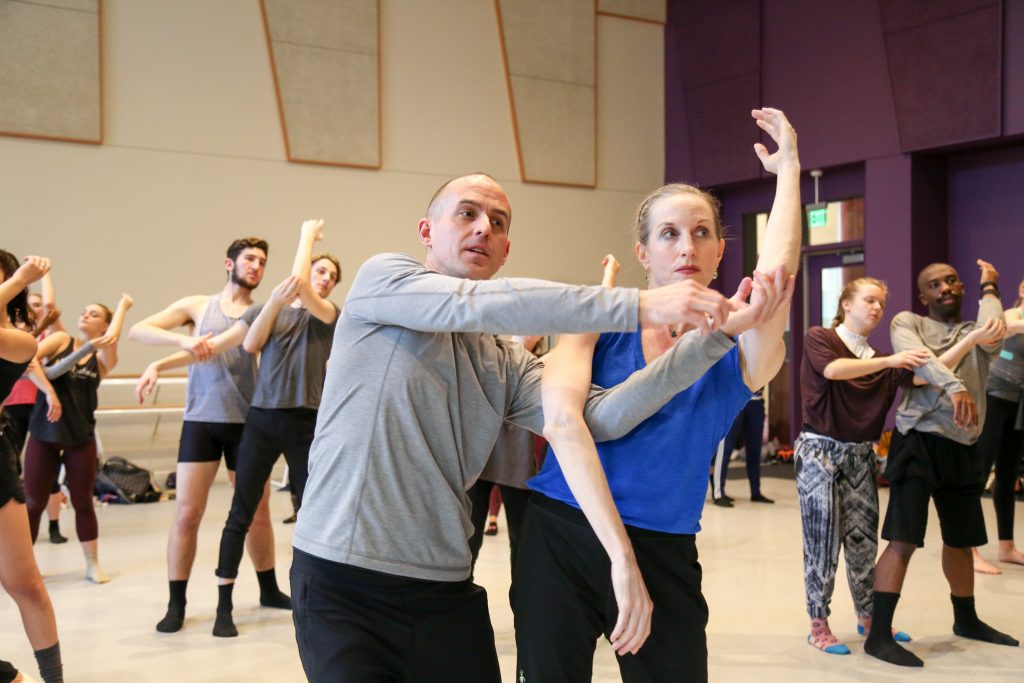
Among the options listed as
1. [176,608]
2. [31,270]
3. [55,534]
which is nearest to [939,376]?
[31,270]

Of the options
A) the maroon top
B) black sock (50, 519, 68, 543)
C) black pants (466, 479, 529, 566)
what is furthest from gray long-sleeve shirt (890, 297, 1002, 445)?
black sock (50, 519, 68, 543)

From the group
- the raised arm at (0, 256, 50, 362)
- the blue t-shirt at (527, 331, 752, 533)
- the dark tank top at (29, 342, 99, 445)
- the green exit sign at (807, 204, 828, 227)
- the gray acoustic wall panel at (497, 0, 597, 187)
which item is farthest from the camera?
the gray acoustic wall panel at (497, 0, 597, 187)

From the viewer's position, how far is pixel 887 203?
9.27 m

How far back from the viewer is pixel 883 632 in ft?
12.7

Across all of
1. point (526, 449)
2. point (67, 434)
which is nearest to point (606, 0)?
point (67, 434)

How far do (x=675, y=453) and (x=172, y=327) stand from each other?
3250 millimetres

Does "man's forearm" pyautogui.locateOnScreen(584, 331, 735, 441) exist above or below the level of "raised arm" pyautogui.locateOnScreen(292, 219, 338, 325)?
below

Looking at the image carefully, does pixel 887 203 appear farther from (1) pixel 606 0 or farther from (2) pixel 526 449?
(2) pixel 526 449

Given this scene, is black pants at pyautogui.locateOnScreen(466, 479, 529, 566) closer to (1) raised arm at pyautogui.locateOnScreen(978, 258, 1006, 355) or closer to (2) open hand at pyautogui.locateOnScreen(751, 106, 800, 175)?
(2) open hand at pyautogui.locateOnScreen(751, 106, 800, 175)

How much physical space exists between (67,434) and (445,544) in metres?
4.09

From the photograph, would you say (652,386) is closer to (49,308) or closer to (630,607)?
(630,607)

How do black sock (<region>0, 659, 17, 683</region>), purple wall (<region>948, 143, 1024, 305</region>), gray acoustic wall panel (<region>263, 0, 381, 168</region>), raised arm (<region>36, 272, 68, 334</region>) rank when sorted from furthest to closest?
1. gray acoustic wall panel (<region>263, 0, 381, 168</region>)
2. purple wall (<region>948, 143, 1024, 305</region>)
3. raised arm (<region>36, 272, 68, 334</region>)
4. black sock (<region>0, 659, 17, 683</region>)

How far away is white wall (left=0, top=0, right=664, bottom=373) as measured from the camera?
347 inches

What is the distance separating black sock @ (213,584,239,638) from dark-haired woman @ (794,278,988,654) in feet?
8.40
